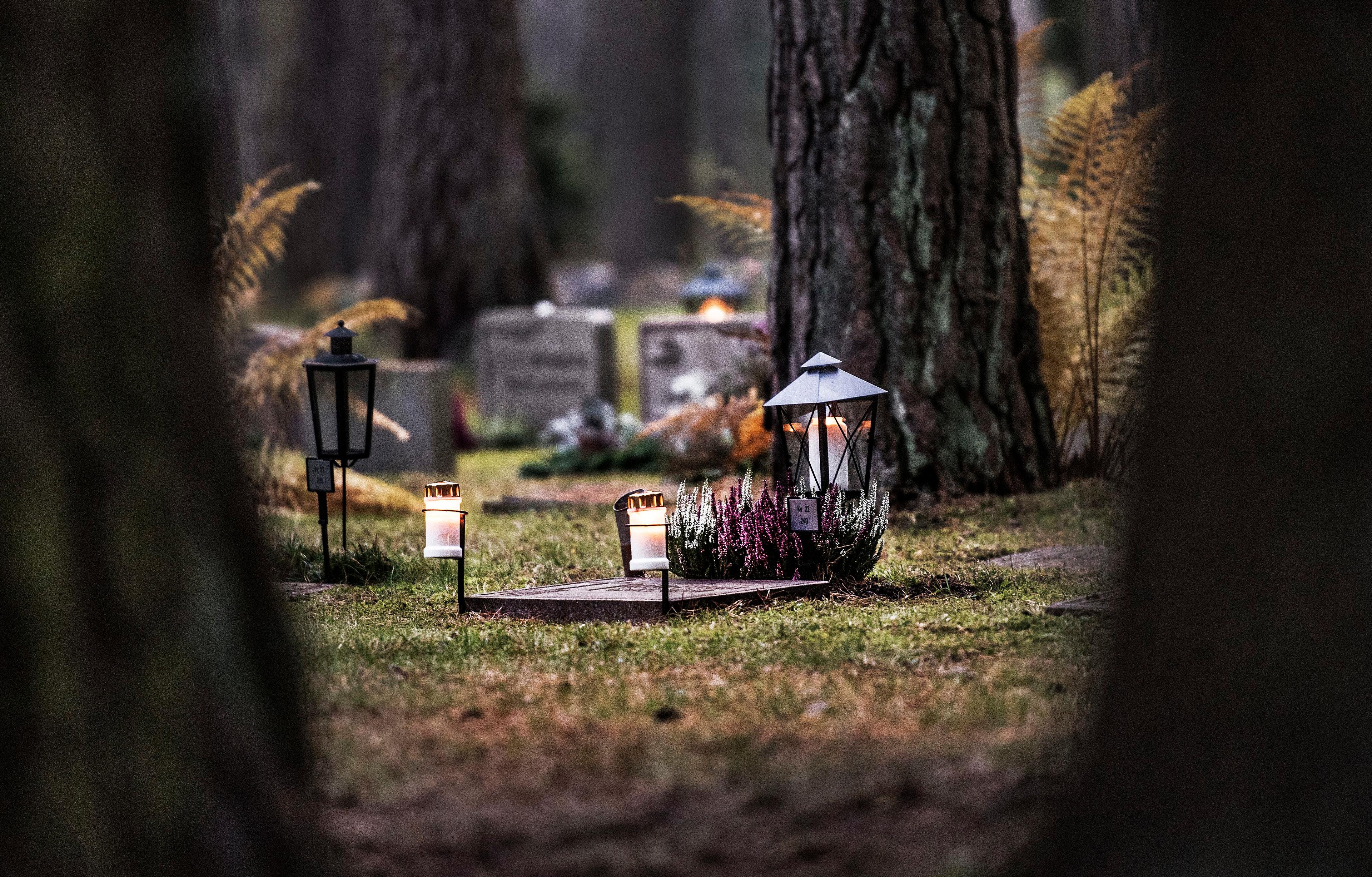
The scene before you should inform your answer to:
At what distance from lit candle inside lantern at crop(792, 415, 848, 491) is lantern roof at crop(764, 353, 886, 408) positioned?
19 centimetres

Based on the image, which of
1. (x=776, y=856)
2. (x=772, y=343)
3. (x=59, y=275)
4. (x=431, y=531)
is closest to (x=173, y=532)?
(x=59, y=275)

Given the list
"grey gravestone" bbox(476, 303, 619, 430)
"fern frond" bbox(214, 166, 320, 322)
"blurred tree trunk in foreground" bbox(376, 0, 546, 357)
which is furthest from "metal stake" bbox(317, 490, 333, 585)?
"blurred tree trunk in foreground" bbox(376, 0, 546, 357)

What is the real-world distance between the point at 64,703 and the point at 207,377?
2.02 ft

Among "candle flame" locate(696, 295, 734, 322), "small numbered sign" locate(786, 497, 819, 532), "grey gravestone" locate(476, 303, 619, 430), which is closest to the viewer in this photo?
"small numbered sign" locate(786, 497, 819, 532)

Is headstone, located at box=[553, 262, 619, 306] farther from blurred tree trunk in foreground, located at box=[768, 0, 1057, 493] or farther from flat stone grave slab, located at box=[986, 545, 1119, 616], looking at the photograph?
flat stone grave slab, located at box=[986, 545, 1119, 616]

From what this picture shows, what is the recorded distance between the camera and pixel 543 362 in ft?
44.7

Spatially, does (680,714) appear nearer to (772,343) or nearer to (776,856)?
(776,856)

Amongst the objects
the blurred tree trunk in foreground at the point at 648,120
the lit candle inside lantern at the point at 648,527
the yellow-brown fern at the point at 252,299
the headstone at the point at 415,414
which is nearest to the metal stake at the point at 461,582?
the lit candle inside lantern at the point at 648,527

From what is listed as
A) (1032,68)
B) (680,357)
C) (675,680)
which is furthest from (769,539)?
(680,357)

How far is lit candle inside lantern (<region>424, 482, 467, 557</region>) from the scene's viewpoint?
5.01 m

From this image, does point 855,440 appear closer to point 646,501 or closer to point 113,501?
point 646,501

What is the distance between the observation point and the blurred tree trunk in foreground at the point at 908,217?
6.86 meters

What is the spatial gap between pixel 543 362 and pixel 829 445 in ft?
26.5

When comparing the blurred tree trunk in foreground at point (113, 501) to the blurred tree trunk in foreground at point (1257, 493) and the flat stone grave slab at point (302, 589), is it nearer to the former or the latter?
the blurred tree trunk in foreground at point (1257, 493)
